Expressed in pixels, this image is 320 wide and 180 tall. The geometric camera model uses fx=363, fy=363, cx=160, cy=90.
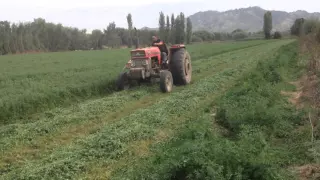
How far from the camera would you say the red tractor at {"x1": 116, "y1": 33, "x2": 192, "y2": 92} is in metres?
13.3

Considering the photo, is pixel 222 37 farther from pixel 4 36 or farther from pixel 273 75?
pixel 273 75

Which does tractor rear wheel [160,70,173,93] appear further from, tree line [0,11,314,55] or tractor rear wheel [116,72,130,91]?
tree line [0,11,314,55]

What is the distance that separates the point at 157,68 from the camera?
14219 millimetres

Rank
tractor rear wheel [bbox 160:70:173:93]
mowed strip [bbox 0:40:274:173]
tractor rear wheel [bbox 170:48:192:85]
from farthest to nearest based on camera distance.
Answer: tractor rear wheel [bbox 170:48:192:85] < tractor rear wheel [bbox 160:70:173:93] < mowed strip [bbox 0:40:274:173]

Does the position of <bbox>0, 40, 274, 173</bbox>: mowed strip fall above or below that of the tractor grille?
below

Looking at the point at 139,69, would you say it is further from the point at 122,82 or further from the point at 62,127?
the point at 62,127

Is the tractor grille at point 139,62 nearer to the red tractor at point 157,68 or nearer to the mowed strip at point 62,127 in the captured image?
the red tractor at point 157,68

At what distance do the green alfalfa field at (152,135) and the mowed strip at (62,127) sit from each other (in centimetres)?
2

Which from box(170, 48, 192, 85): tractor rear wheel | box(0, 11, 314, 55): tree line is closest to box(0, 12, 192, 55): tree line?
box(0, 11, 314, 55): tree line

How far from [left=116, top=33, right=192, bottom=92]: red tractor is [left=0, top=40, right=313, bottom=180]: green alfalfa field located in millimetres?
654

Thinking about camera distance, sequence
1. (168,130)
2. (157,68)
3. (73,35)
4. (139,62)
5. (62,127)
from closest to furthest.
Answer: (168,130) < (62,127) < (139,62) < (157,68) < (73,35)

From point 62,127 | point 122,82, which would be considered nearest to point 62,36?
point 122,82

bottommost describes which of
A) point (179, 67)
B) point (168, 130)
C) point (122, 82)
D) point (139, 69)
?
point (168, 130)

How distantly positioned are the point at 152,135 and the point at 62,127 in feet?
8.21
